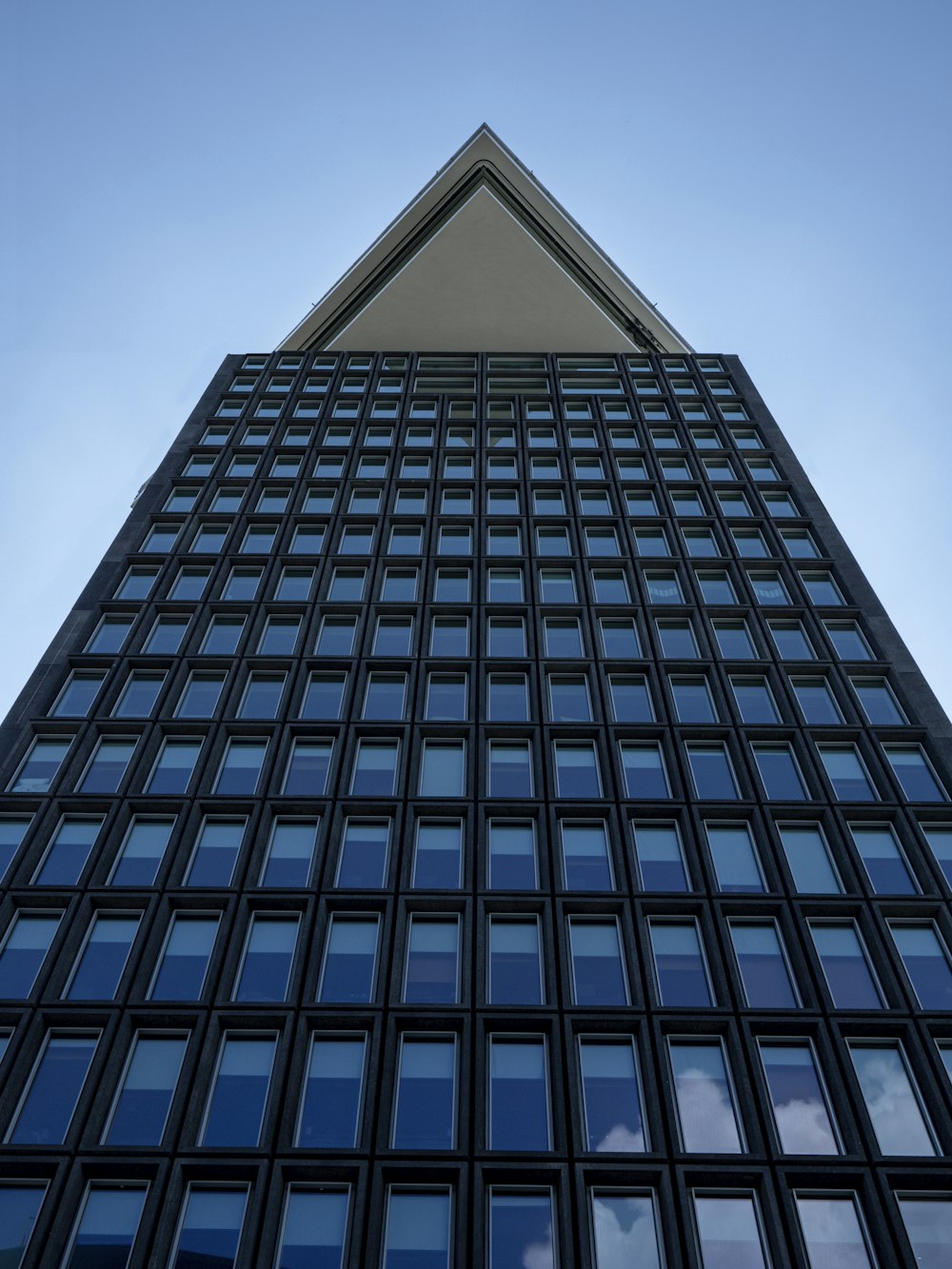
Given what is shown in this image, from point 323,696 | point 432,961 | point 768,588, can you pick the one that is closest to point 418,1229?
point 432,961

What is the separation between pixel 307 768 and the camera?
1153 inches

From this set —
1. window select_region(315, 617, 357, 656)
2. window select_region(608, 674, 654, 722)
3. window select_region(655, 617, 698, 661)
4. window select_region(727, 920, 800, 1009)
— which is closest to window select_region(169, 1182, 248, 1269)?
window select_region(727, 920, 800, 1009)

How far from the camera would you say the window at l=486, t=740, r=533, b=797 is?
28.5 m

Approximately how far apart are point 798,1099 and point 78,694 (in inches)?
786

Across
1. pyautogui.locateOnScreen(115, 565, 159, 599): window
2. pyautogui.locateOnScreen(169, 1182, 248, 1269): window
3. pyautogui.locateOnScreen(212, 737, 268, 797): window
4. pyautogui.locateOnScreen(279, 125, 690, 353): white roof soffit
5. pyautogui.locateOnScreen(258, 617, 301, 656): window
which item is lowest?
pyautogui.locateOnScreen(169, 1182, 248, 1269): window

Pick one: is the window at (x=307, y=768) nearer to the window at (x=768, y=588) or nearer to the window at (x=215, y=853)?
the window at (x=215, y=853)

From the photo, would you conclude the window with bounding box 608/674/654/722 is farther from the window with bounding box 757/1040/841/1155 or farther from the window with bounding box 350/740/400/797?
the window with bounding box 757/1040/841/1155

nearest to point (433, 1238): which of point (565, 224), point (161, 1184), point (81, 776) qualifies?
point (161, 1184)

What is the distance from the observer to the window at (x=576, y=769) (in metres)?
28.6

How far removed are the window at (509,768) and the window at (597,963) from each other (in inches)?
163

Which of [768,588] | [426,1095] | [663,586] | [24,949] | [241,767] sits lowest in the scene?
[426,1095]

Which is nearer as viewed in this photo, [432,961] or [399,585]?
[432,961]

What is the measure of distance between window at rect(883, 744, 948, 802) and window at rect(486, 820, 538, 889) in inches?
347

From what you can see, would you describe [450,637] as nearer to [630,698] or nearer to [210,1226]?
[630,698]
